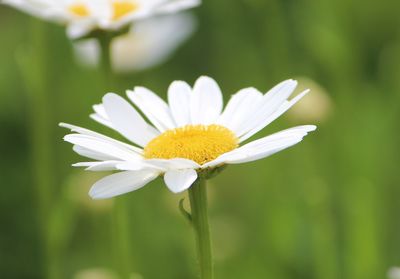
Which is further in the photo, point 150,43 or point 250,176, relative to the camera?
point 150,43

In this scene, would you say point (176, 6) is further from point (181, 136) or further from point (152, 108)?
point (181, 136)

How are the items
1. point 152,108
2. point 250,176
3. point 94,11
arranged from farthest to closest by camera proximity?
point 250,176 → point 94,11 → point 152,108

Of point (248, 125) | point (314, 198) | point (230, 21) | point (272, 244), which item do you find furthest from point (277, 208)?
point (230, 21)

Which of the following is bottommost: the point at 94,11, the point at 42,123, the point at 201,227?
the point at 201,227

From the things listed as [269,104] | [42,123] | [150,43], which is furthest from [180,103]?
[150,43]

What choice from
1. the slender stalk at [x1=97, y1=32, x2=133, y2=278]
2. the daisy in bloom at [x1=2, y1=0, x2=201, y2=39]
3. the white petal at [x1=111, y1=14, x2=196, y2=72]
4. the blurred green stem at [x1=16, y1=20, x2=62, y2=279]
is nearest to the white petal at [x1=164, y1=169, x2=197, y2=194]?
the slender stalk at [x1=97, y1=32, x2=133, y2=278]

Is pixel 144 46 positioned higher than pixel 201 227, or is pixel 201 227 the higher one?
pixel 144 46
